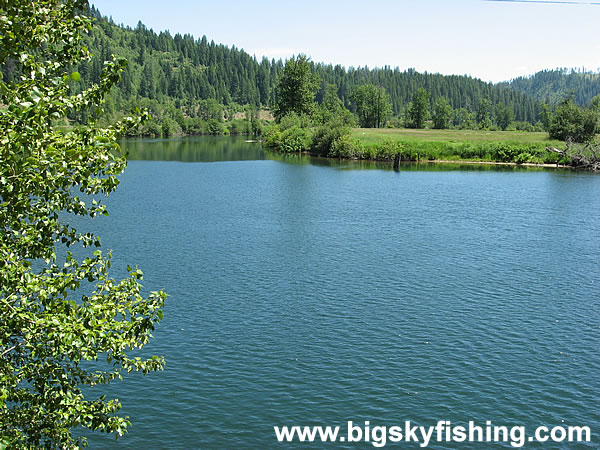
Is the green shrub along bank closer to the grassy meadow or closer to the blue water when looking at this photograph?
the grassy meadow

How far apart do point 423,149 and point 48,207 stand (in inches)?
4495

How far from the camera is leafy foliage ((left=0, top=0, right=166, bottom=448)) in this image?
34.4 ft

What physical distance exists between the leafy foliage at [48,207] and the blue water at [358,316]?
27.2 ft

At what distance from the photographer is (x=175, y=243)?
45.1 m

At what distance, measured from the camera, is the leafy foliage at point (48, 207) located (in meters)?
10.5

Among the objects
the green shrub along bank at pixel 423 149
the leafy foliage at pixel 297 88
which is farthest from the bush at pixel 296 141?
the leafy foliage at pixel 297 88

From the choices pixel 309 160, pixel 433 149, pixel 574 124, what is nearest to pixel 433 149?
pixel 433 149

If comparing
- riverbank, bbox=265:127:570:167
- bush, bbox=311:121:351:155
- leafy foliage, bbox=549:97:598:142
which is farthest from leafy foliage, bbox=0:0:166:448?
leafy foliage, bbox=549:97:598:142

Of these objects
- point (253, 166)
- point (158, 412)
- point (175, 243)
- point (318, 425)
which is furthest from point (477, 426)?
point (253, 166)

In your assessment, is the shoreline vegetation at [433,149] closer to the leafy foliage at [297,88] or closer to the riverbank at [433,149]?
the riverbank at [433,149]

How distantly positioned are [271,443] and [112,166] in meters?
12.3

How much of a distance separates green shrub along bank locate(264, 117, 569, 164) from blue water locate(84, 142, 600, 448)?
174ft

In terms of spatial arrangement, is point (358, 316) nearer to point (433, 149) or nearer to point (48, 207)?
point (48, 207)

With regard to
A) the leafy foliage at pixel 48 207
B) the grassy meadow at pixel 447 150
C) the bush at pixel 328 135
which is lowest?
the leafy foliage at pixel 48 207
